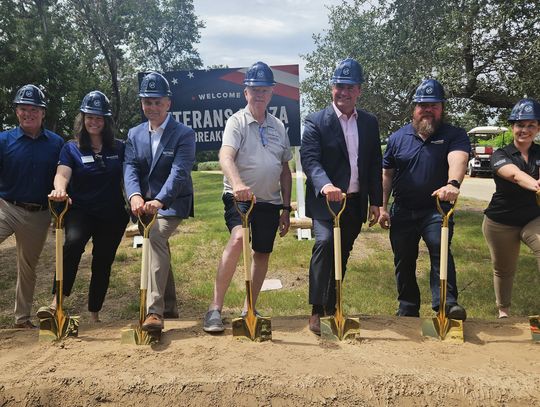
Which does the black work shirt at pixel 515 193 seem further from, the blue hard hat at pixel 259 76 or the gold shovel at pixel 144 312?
the gold shovel at pixel 144 312

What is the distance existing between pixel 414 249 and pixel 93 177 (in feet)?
9.94

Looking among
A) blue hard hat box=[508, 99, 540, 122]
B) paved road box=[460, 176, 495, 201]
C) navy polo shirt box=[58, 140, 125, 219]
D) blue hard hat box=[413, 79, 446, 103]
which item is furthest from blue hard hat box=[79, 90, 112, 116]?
paved road box=[460, 176, 495, 201]

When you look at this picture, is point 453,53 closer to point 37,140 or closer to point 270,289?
point 270,289

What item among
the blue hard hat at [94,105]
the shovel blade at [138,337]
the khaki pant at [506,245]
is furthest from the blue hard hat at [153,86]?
the khaki pant at [506,245]

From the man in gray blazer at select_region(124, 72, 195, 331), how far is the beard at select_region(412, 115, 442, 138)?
2018 mm

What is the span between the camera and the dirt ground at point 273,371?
129 inches

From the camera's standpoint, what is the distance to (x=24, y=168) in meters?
4.42

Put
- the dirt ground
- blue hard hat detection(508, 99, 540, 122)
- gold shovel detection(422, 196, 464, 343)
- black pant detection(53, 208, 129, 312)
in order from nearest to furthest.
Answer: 1. the dirt ground
2. gold shovel detection(422, 196, 464, 343)
3. blue hard hat detection(508, 99, 540, 122)
4. black pant detection(53, 208, 129, 312)

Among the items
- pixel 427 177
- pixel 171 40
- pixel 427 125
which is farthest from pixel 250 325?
pixel 171 40

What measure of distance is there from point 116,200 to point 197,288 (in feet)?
8.48

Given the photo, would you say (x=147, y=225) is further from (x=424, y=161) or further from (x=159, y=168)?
(x=424, y=161)

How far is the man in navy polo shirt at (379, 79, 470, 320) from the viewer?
406cm

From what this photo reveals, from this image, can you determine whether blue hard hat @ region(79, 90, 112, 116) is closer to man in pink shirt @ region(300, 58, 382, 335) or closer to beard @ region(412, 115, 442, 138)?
man in pink shirt @ region(300, 58, 382, 335)

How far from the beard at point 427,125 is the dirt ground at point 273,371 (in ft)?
5.86
